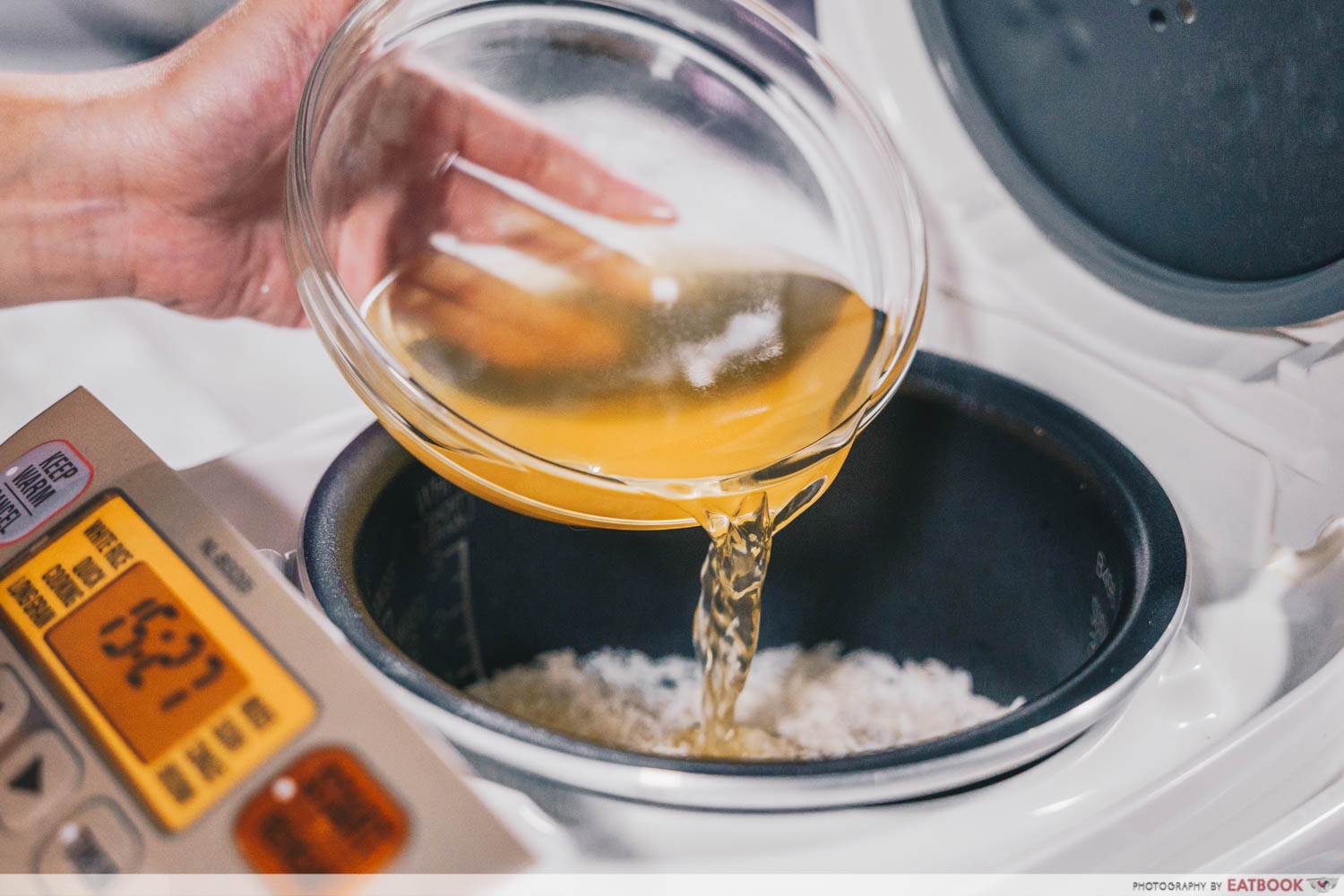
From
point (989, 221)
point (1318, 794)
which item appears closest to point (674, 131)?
point (989, 221)

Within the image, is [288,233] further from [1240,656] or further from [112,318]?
[1240,656]

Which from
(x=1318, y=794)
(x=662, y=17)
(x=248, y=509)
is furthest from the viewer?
(x=662, y=17)

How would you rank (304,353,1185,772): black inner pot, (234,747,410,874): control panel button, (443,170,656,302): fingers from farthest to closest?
1. (443,170,656,302): fingers
2. (304,353,1185,772): black inner pot
3. (234,747,410,874): control panel button

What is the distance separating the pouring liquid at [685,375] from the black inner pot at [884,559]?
6 cm

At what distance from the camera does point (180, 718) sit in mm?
360

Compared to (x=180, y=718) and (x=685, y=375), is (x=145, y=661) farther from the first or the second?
(x=685, y=375)

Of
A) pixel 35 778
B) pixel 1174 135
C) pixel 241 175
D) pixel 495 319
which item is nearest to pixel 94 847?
pixel 35 778

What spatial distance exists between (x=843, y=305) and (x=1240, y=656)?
10.7 inches

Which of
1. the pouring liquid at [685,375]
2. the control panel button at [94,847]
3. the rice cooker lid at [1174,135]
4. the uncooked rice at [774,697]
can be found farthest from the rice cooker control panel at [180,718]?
the rice cooker lid at [1174,135]

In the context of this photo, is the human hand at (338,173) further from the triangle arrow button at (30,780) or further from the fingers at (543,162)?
the triangle arrow button at (30,780)

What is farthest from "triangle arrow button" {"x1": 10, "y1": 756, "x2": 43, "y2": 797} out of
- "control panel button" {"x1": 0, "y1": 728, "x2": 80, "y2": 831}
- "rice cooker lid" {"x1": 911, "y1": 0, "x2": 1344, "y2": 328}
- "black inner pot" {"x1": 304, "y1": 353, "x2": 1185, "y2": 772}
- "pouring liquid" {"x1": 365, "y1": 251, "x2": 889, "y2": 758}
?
"rice cooker lid" {"x1": 911, "y1": 0, "x2": 1344, "y2": 328}

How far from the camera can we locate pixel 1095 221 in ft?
2.22

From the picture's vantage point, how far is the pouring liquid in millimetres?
554

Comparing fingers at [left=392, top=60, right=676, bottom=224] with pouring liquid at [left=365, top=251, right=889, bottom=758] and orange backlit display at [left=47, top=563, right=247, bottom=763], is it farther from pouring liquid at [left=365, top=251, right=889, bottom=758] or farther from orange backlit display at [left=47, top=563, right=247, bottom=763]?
orange backlit display at [left=47, top=563, right=247, bottom=763]
